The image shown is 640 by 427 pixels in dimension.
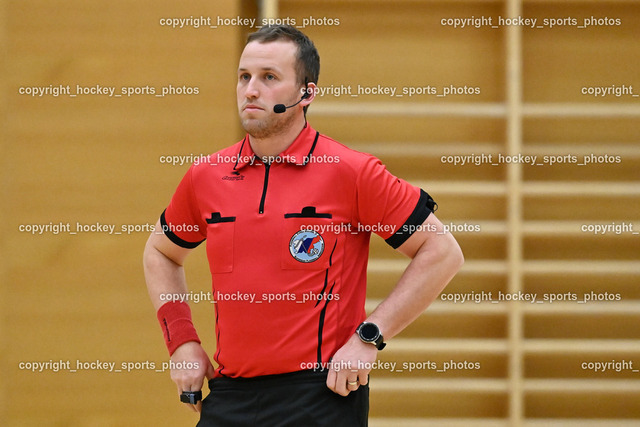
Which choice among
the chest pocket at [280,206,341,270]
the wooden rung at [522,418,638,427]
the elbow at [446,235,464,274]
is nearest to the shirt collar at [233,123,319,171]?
the chest pocket at [280,206,341,270]

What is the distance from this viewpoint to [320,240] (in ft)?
5.73

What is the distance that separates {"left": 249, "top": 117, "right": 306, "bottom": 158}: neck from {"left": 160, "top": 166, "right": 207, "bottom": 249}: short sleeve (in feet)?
0.65

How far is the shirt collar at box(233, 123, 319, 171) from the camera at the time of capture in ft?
5.94

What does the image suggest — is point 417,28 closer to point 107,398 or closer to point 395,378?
point 395,378

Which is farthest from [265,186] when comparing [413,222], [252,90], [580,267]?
[580,267]

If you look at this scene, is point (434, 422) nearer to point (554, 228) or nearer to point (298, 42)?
point (554, 228)

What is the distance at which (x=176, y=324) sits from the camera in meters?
1.97

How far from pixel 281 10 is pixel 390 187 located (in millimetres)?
2001

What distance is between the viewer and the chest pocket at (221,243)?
1.78 metres

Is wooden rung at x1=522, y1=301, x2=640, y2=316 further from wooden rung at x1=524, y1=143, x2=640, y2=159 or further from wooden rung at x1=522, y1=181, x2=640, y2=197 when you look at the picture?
wooden rung at x1=524, y1=143, x2=640, y2=159

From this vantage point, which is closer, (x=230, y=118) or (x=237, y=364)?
(x=237, y=364)

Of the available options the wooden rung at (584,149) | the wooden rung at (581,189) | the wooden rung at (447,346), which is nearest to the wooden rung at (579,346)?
the wooden rung at (447,346)

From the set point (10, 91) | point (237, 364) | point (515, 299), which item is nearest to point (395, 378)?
point (515, 299)

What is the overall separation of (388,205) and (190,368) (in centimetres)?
62
